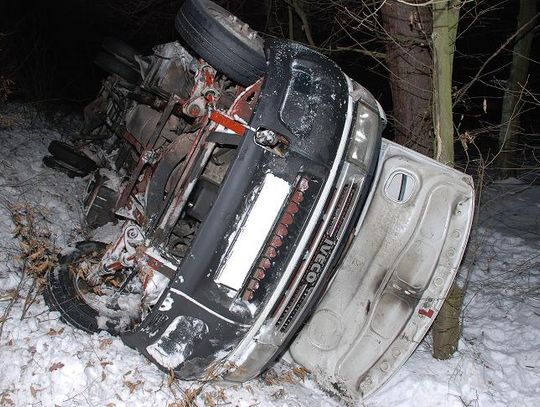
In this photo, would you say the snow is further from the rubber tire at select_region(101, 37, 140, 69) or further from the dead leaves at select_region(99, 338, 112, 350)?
the rubber tire at select_region(101, 37, 140, 69)

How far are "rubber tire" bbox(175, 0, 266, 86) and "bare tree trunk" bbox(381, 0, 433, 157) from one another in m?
1.39

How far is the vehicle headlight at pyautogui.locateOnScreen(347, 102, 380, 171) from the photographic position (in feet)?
10.9

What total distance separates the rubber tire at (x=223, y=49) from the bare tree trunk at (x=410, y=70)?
1.39m

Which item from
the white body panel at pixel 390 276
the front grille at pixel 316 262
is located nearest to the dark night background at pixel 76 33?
the white body panel at pixel 390 276

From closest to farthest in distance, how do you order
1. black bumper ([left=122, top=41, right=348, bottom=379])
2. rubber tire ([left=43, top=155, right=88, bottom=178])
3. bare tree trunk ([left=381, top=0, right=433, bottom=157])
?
black bumper ([left=122, top=41, right=348, bottom=379]) → bare tree trunk ([left=381, top=0, right=433, bottom=157]) → rubber tire ([left=43, top=155, right=88, bottom=178])

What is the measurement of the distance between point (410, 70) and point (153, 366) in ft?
10.9

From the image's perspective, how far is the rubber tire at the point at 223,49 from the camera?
145 inches

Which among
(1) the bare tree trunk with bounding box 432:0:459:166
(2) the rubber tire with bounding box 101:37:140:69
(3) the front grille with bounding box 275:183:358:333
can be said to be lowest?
(3) the front grille with bounding box 275:183:358:333

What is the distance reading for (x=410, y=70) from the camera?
461 centimetres

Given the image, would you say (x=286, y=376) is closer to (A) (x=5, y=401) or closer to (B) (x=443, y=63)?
(A) (x=5, y=401)

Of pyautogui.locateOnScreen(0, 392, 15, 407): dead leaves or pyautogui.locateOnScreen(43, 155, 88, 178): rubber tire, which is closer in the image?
pyautogui.locateOnScreen(0, 392, 15, 407): dead leaves

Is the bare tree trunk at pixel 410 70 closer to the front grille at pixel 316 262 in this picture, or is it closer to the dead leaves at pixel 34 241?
the front grille at pixel 316 262

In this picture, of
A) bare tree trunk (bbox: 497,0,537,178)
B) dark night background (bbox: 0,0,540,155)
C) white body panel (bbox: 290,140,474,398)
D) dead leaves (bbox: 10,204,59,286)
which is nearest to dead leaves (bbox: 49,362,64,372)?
dead leaves (bbox: 10,204,59,286)

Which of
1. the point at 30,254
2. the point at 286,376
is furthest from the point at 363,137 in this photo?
the point at 30,254
